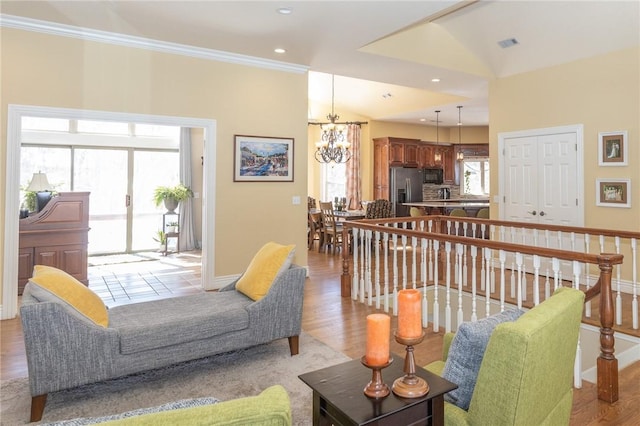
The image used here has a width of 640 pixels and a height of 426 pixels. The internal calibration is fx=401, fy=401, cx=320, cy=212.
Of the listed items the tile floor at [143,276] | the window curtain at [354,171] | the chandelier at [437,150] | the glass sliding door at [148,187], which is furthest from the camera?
the chandelier at [437,150]

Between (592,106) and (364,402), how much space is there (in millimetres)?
5683

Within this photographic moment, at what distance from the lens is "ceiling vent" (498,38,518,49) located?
18.4ft

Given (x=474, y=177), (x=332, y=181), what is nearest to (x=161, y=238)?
(x=332, y=181)

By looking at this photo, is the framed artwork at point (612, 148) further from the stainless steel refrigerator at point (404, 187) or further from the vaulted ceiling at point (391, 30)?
the stainless steel refrigerator at point (404, 187)

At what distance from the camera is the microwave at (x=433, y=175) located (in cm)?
1158

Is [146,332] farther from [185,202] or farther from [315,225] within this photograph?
[185,202]

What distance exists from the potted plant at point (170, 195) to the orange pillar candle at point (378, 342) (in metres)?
7.77

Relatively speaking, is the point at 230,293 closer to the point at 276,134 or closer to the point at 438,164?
the point at 276,134

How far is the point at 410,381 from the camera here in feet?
5.03

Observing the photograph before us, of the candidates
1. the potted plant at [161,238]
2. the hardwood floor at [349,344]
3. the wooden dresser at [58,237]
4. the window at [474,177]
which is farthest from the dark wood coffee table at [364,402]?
the window at [474,177]

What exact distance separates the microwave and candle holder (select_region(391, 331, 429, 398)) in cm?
1044

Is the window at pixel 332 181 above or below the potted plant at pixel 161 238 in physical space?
above

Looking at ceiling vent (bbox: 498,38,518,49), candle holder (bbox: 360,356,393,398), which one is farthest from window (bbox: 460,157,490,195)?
candle holder (bbox: 360,356,393,398)

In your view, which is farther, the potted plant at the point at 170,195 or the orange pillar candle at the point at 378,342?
the potted plant at the point at 170,195
